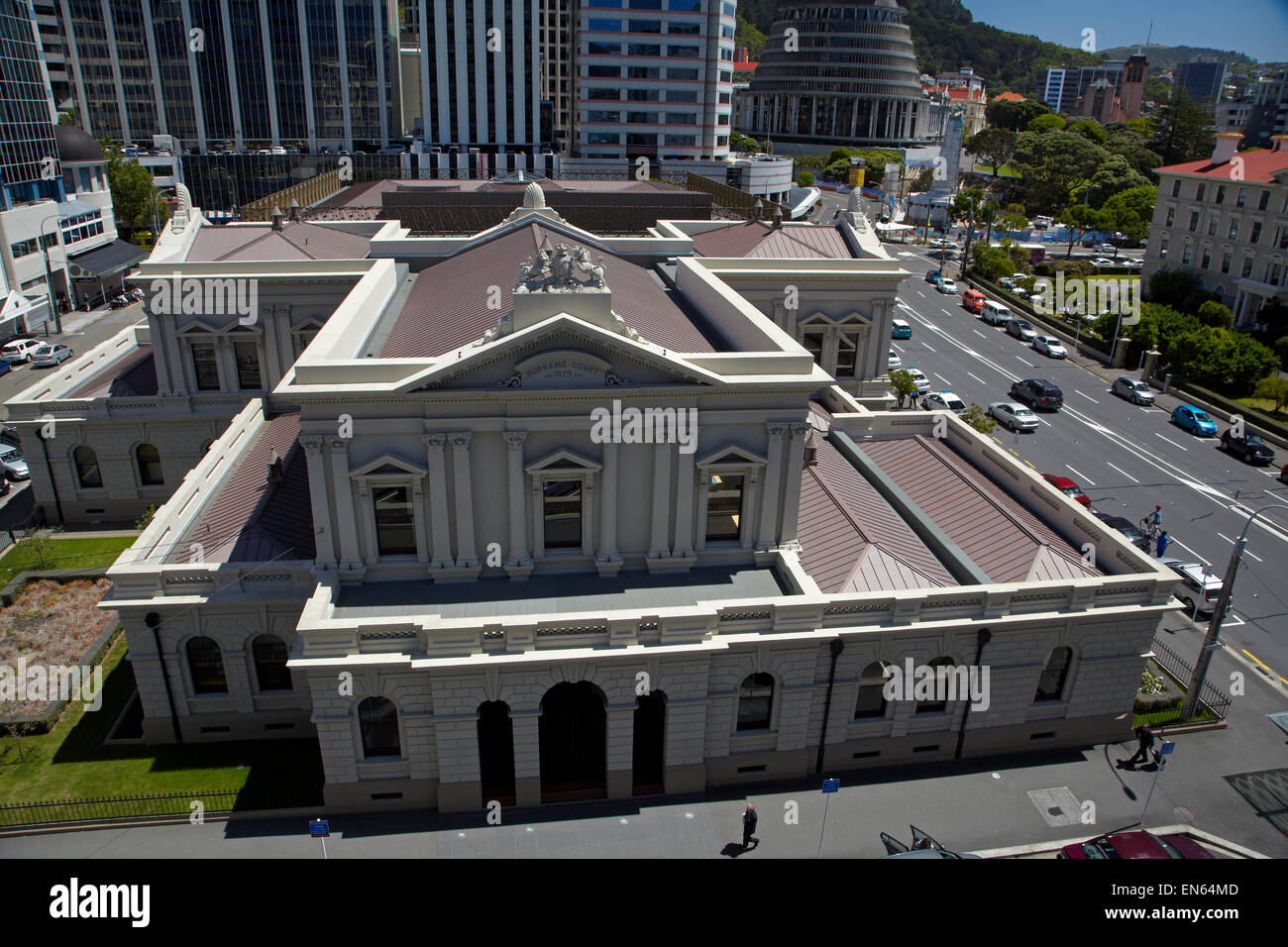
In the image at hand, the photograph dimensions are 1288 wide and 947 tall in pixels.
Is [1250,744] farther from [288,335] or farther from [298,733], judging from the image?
[288,335]

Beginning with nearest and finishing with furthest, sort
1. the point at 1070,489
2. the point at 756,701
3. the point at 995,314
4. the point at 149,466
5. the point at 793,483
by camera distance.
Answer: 1. the point at 756,701
2. the point at 793,483
3. the point at 149,466
4. the point at 1070,489
5. the point at 995,314

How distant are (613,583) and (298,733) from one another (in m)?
13.0

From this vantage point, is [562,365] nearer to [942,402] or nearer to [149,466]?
[149,466]

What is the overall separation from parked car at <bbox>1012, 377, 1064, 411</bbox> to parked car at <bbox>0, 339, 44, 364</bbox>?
8121 centimetres

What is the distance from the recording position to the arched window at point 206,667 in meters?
30.8

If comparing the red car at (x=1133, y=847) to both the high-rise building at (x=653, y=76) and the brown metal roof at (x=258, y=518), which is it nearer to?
the brown metal roof at (x=258, y=518)

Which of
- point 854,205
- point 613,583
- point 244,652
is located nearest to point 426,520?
point 613,583

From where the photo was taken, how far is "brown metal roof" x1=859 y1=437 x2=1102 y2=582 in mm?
31462

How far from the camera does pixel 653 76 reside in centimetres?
12938

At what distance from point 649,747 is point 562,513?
28.1 feet

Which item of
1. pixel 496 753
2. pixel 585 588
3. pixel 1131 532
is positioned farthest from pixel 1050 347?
pixel 496 753

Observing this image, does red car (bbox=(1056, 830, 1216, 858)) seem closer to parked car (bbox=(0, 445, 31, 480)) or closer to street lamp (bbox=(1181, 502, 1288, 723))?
street lamp (bbox=(1181, 502, 1288, 723))

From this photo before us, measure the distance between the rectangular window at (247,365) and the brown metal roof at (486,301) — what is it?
11.2 metres

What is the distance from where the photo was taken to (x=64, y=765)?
3033 cm
